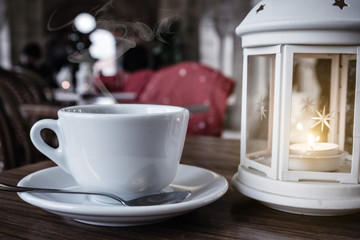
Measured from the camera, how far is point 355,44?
0.33m

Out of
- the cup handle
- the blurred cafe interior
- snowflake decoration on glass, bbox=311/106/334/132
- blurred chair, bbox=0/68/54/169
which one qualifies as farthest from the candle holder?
blurred chair, bbox=0/68/54/169

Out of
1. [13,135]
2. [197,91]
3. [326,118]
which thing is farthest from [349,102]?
[197,91]

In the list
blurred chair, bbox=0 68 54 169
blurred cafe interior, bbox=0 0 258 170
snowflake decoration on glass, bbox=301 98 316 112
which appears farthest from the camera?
blurred cafe interior, bbox=0 0 258 170

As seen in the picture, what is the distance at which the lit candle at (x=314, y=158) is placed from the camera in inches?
13.9

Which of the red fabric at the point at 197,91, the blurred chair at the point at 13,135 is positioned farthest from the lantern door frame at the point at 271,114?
the red fabric at the point at 197,91

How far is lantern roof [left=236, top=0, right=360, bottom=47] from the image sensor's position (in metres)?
0.32

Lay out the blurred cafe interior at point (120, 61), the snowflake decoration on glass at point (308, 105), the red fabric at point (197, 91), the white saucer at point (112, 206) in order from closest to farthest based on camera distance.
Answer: the white saucer at point (112, 206) < the snowflake decoration on glass at point (308, 105) < the blurred cafe interior at point (120, 61) < the red fabric at point (197, 91)

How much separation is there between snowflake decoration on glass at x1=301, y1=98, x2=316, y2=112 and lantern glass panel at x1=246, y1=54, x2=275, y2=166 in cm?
4

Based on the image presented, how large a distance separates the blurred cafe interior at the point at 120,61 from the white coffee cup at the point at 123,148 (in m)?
0.55

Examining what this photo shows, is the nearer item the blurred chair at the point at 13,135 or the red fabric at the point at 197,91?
the blurred chair at the point at 13,135

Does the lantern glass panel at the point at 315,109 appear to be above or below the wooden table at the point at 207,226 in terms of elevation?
above

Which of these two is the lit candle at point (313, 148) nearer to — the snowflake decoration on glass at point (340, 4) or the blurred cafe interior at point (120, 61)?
the snowflake decoration on glass at point (340, 4)

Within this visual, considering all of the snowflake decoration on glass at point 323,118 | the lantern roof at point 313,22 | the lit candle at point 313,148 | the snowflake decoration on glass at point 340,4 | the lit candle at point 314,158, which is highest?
the snowflake decoration on glass at point 340,4

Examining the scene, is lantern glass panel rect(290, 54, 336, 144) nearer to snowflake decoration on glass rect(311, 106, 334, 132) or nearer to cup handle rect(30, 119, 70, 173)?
snowflake decoration on glass rect(311, 106, 334, 132)
